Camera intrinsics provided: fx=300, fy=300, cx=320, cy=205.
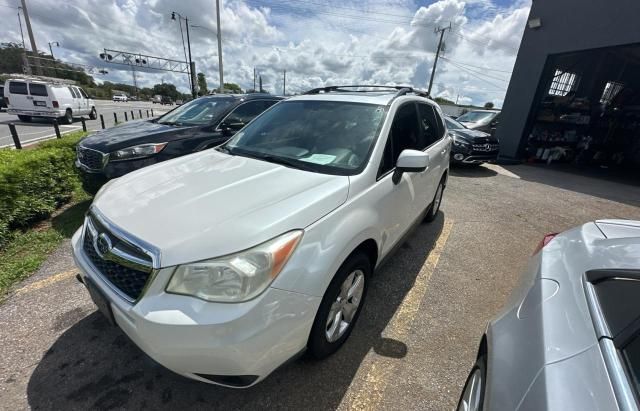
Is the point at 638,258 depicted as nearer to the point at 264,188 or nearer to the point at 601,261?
the point at 601,261

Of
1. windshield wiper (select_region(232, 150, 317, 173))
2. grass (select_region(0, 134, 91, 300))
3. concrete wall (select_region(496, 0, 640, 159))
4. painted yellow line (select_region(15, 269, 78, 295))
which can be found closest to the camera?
windshield wiper (select_region(232, 150, 317, 173))

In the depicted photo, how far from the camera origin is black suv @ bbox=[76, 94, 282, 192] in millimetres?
3930

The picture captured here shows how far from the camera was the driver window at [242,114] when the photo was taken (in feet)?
16.4

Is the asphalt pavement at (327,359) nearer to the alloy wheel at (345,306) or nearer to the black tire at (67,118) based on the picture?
the alloy wheel at (345,306)

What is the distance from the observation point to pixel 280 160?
245 cm

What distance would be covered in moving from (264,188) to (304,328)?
886 mm

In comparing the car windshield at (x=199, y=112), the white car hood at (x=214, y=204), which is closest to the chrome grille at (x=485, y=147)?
the car windshield at (x=199, y=112)

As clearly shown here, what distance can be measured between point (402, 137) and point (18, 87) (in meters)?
19.9

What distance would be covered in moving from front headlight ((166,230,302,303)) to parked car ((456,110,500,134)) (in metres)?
13.7

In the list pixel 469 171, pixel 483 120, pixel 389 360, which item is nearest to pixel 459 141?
pixel 469 171

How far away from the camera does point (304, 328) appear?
1.63m

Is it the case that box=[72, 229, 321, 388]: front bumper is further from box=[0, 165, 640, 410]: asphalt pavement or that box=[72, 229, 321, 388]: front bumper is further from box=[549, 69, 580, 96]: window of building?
box=[549, 69, 580, 96]: window of building

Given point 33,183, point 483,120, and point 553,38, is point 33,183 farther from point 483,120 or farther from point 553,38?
point 483,120

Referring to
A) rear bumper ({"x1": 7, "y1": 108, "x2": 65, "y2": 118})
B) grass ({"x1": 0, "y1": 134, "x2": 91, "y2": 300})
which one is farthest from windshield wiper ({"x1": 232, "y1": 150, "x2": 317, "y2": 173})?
rear bumper ({"x1": 7, "y1": 108, "x2": 65, "y2": 118})
